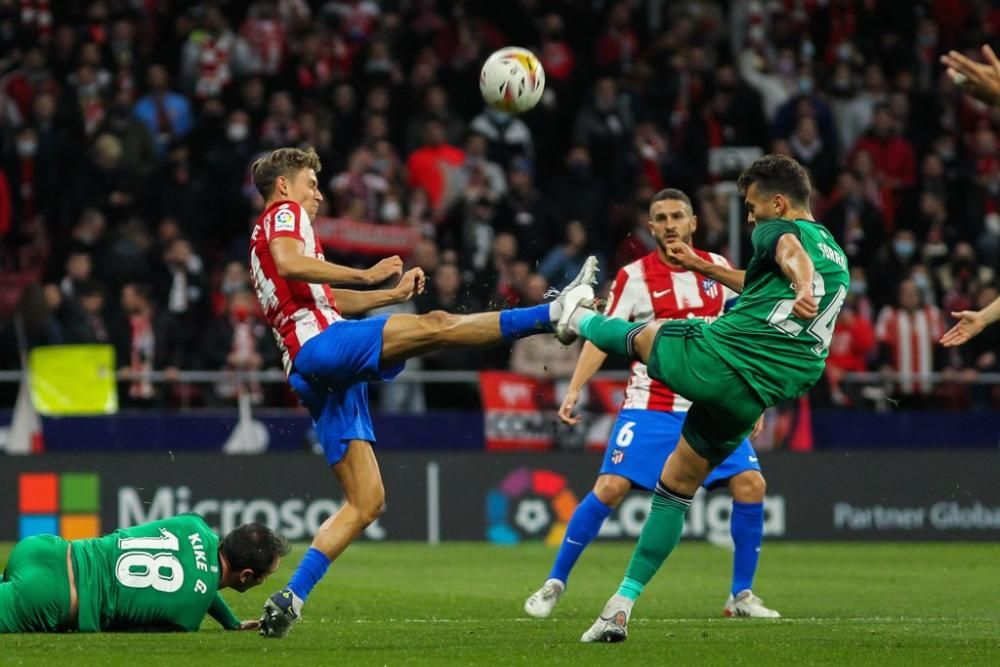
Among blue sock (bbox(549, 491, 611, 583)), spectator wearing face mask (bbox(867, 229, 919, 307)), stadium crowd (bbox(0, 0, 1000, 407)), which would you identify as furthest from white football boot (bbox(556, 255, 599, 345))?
spectator wearing face mask (bbox(867, 229, 919, 307))

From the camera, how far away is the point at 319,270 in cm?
923

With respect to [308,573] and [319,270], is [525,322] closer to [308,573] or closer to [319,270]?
[319,270]

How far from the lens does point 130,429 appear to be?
17953 millimetres

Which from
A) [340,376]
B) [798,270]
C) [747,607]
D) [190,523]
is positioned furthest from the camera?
[747,607]

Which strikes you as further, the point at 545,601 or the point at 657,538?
the point at 545,601

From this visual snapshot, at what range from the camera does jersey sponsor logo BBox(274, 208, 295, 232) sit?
373 inches

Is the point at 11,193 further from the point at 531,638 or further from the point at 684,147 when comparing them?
the point at 531,638

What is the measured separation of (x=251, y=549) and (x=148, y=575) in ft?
1.75

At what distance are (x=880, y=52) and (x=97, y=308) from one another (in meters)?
11.5

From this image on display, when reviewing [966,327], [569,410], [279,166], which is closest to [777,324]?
[966,327]

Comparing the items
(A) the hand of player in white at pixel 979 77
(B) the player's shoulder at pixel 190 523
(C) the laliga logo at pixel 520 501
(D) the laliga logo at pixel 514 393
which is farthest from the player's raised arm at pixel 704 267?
(D) the laliga logo at pixel 514 393

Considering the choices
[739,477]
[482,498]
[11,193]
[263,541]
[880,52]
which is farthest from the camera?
[880,52]

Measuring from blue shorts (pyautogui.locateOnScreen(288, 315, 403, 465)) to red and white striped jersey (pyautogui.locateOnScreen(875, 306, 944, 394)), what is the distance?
35.7 ft

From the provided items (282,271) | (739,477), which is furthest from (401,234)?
(282,271)
